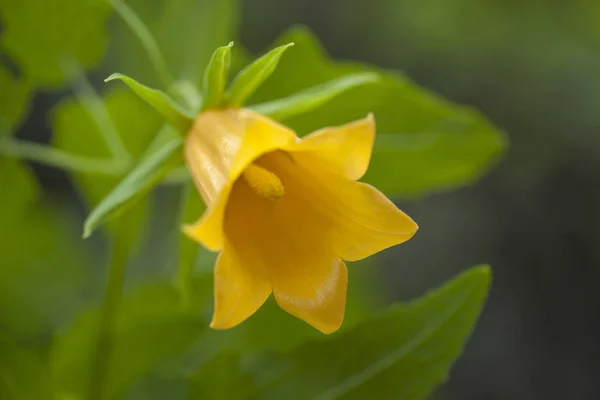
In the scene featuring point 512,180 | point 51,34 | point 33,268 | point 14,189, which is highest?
point 51,34

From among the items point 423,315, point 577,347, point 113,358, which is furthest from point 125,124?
point 577,347

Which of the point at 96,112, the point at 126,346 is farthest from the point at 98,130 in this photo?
the point at 126,346

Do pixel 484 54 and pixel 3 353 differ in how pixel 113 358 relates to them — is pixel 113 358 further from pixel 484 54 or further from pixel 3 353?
pixel 484 54

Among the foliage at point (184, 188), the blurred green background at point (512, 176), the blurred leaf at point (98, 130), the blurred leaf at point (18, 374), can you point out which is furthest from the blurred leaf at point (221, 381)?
the blurred green background at point (512, 176)

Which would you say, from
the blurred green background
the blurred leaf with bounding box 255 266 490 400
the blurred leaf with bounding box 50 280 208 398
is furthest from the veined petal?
the blurred green background

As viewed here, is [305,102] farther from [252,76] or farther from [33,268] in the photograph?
[33,268]

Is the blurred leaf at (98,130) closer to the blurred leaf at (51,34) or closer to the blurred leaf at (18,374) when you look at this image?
the blurred leaf at (51,34)

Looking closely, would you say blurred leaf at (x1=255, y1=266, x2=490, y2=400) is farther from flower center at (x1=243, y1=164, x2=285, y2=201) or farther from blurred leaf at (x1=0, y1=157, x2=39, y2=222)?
blurred leaf at (x1=0, y1=157, x2=39, y2=222)
